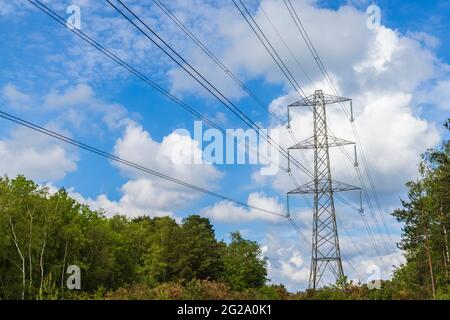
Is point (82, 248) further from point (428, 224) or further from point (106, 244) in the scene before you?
point (428, 224)

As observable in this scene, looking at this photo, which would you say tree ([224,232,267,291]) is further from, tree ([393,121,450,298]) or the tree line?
tree ([393,121,450,298])

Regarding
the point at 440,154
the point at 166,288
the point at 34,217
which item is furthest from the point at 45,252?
the point at 166,288

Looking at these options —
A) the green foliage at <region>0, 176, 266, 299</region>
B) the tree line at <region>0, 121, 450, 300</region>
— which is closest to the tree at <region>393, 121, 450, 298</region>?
the tree line at <region>0, 121, 450, 300</region>

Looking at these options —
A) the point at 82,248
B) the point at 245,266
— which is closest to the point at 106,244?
the point at 82,248

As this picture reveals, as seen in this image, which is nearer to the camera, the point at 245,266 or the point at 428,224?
the point at 428,224

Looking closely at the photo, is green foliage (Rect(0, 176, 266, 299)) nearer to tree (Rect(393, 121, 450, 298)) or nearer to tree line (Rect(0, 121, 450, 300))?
tree line (Rect(0, 121, 450, 300))

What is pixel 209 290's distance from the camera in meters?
16.5

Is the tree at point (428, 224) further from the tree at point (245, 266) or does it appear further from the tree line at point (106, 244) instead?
the tree at point (245, 266)

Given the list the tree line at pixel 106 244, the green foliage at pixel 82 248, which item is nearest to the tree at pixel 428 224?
the tree line at pixel 106 244

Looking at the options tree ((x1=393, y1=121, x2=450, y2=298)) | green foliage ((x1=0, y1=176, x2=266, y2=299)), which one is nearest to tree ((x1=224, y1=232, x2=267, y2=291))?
green foliage ((x1=0, y1=176, x2=266, y2=299))

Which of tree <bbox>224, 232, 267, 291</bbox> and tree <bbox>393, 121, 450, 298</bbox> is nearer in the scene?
tree <bbox>393, 121, 450, 298</bbox>

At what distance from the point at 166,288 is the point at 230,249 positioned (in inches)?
4389

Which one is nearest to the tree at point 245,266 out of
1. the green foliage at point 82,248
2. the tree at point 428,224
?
the green foliage at point 82,248

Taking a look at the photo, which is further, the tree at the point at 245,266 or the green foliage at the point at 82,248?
the tree at the point at 245,266
